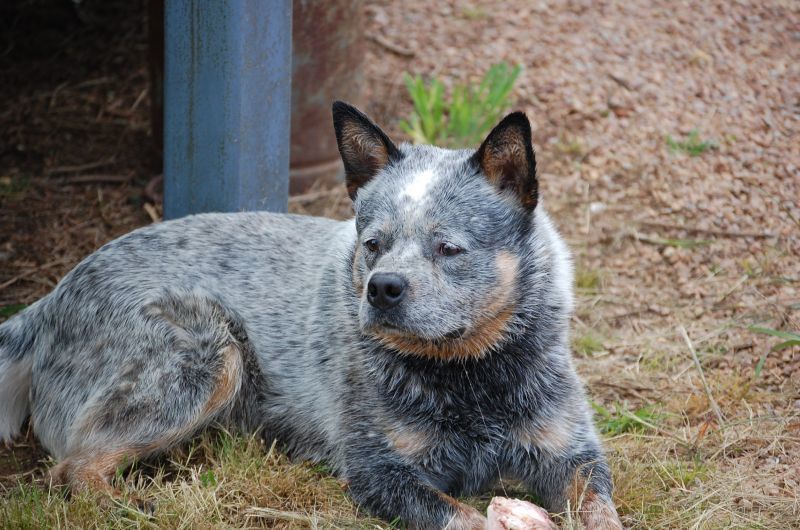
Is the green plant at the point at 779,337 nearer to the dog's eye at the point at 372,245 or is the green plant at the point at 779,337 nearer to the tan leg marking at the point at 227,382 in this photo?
the dog's eye at the point at 372,245

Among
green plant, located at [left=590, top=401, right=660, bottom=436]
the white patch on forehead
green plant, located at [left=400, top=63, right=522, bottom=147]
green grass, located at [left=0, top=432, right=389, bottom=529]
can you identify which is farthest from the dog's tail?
green plant, located at [left=400, top=63, right=522, bottom=147]

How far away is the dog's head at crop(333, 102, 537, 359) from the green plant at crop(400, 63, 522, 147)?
2.43 m

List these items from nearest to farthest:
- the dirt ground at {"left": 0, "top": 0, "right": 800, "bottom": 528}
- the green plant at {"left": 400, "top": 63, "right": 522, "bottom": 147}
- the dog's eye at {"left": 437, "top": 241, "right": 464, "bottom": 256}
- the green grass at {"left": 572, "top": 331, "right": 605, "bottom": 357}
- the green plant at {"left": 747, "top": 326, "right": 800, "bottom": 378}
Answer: the dog's eye at {"left": 437, "top": 241, "right": 464, "bottom": 256}
the dirt ground at {"left": 0, "top": 0, "right": 800, "bottom": 528}
the green plant at {"left": 747, "top": 326, "right": 800, "bottom": 378}
the green grass at {"left": 572, "top": 331, "right": 605, "bottom": 357}
the green plant at {"left": 400, "top": 63, "right": 522, "bottom": 147}

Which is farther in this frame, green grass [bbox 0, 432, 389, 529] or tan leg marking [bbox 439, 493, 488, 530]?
green grass [bbox 0, 432, 389, 529]

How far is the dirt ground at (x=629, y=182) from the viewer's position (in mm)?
4375

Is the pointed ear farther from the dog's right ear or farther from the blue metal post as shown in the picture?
the blue metal post

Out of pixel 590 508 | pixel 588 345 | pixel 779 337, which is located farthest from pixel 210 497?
pixel 779 337

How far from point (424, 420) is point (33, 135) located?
4.35 meters

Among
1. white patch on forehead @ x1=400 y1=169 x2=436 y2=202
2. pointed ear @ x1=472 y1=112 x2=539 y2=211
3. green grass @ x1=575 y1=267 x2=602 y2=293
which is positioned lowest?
green grass @ x1=575 y1=267 x2=602 y2=293

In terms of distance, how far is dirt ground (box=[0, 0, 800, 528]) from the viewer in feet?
14.4

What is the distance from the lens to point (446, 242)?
12.0 ft

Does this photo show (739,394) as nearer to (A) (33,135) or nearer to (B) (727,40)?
(B) (727,40)

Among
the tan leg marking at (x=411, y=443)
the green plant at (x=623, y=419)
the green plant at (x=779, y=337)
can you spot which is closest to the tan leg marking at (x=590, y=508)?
the tan leg marking at (x=411, y=443)

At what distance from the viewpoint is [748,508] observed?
387cm
